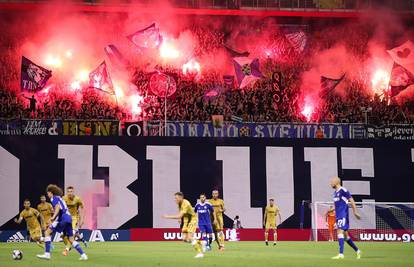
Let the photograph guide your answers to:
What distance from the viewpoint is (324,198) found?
1702 inches

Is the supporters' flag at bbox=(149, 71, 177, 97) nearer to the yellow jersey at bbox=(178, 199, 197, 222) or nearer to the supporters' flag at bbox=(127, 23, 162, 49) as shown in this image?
the supporters' flag at bbox=(127, 23, 162, 49)

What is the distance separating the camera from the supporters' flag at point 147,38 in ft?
174

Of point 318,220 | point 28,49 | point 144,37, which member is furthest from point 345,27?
point 28,49

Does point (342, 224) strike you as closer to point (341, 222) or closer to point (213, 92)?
point (341, 222)

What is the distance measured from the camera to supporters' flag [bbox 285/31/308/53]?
55625mm

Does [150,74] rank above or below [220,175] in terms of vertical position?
above

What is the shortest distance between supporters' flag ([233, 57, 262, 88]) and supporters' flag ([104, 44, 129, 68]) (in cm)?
794

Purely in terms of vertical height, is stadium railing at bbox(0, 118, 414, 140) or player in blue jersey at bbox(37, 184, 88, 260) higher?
stadium railing at bbox(0, 118, 414, 140)

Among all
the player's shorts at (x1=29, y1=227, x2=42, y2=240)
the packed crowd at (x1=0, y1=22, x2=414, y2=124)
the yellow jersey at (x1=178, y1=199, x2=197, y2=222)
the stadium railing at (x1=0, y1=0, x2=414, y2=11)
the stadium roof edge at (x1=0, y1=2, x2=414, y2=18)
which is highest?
the stadium railing at (x1=0, y1=0, x2=414, y2=11)

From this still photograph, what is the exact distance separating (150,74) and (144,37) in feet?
11.9

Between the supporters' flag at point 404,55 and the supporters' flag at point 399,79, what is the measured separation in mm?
400

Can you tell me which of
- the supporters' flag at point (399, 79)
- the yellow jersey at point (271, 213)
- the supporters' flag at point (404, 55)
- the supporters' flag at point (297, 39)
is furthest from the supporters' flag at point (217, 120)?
the supporters' flag at point (404, 55)

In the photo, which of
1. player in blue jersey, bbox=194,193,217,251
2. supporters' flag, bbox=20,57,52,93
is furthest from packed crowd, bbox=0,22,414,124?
player in blue jersey, bbox=194,193,217,251

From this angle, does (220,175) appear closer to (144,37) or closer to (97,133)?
(97,133)
